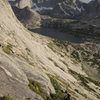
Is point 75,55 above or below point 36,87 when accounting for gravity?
below

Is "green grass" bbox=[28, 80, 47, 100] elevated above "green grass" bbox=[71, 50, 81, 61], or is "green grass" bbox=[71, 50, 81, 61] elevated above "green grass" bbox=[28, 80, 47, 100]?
"green grass" bbox=[28, 80, 47, 100]

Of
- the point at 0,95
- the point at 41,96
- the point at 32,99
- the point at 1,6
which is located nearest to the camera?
the point at 0,95

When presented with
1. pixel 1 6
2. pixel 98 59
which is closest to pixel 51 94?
pixel 1 6

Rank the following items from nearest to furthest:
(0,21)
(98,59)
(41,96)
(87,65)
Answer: (41,96) → (0,21) → (87,65) → (98,59)

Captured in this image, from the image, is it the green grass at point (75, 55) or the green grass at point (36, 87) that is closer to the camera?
the green grass at point (36, 87)

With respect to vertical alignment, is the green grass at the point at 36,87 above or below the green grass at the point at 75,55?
above

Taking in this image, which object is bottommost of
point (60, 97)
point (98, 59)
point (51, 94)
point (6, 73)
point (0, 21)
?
point (98, 59)

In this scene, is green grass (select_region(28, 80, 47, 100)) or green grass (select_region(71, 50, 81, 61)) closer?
green grass (select_region(28, 80, 47, 100))

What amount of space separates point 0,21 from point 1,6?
46.6 ft

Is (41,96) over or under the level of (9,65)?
under

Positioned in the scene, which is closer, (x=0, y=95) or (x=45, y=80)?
(x=0, y=95)

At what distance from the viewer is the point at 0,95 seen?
611 inches

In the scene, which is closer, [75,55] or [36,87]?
[36,87]

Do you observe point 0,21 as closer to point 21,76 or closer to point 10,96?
point 21,76
